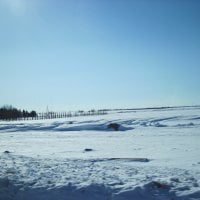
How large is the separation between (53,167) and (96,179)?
9.58ft

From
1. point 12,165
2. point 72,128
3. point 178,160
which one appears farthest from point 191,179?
point 72,128

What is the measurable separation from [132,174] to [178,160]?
12.5 ft

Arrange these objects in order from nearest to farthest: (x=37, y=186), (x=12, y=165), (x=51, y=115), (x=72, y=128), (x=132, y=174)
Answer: (x=37, y=186), (x=132, y=174), (x=12, y=165), (x=72, y=128), (x=51, y=115)

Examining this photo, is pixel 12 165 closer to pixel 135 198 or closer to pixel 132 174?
pixel 132 174

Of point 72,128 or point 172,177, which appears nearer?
point 172,177

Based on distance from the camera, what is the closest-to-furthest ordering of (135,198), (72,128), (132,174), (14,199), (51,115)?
(135,198) < (14,199) < (132,174) < (72,128) < (51,115)

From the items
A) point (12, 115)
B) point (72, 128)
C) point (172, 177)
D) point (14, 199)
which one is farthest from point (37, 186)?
point (12, 115)

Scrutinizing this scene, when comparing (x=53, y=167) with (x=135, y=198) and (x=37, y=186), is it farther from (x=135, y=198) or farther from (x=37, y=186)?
(x=135, y=198)

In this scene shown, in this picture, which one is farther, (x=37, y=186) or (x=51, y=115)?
(x=51, y=115)

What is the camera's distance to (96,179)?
367 inches

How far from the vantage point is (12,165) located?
12.5 m

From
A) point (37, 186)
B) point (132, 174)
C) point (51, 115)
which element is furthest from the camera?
point (51, 115)

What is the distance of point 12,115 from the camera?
94.4 m

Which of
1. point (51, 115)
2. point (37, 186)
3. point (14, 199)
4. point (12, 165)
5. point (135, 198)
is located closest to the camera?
point (135, 198)
